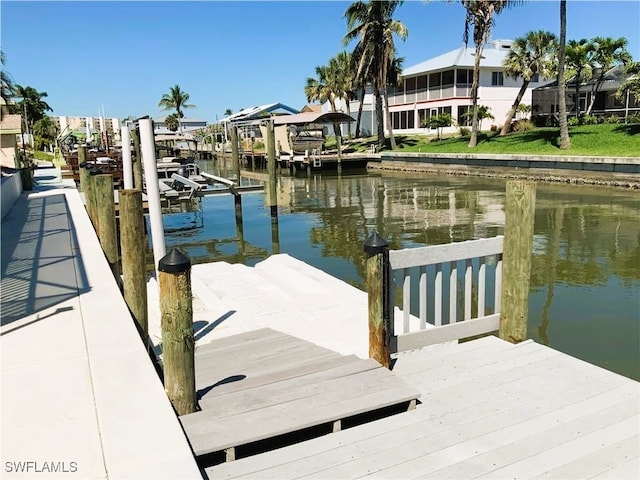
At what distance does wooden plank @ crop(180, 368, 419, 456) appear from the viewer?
121 inches

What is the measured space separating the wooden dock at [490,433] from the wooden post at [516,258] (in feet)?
1.95

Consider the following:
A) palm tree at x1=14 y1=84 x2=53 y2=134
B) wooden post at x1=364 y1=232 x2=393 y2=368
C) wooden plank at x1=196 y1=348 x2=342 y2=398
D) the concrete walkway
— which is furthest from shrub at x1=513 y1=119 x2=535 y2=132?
palm tree at x1=14 y1=84 x2=53 y2=134

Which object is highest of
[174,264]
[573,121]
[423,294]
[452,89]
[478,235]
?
[452,89]

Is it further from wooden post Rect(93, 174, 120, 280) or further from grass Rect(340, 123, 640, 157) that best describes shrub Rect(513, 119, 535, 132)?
wooden post Rect(93, 174, 120, 280)

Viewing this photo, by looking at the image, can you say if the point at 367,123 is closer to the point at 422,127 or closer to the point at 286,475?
the point at 422,127

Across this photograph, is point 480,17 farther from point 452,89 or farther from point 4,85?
point 4,85

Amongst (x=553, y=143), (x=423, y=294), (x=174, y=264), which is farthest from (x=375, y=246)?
(x=553, y=143)

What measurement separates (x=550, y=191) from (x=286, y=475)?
19.8 m

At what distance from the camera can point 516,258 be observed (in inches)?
185

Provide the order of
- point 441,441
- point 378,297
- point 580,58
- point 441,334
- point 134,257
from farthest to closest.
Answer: point 580,58, point 134,257, point 441,334, point 378,297, point 441,441

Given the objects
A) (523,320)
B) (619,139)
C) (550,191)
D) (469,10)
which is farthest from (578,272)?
(469,10)

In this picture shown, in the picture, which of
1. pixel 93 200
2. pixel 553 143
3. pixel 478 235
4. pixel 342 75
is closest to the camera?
pixel 93 200

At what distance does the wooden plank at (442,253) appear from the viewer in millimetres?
4254

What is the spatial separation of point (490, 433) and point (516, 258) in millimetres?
1858
